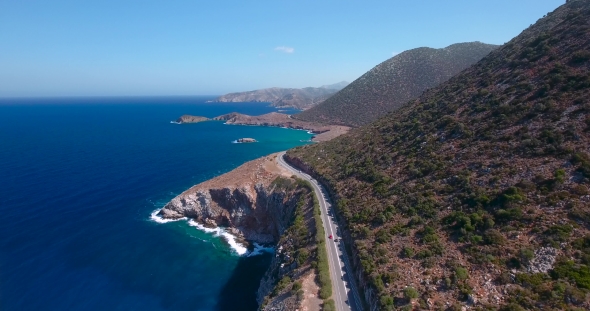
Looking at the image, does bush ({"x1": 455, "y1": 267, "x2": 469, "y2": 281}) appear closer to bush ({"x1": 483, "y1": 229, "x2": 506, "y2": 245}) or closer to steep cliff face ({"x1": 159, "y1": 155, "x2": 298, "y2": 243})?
bush ({"x1": 483, "y1": 229, "x2": 506, "y2": 245})

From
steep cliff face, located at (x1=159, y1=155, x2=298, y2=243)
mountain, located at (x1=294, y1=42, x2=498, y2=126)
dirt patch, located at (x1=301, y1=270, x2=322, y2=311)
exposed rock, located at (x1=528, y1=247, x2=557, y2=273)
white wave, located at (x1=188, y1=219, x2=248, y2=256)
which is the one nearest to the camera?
exposed rock, located at (x1=528, y1=247, x2=557, y2=273)

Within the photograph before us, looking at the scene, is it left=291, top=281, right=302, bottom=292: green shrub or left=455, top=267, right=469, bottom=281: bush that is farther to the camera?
left=291, top=281, right=302, bottom=292: green shrub

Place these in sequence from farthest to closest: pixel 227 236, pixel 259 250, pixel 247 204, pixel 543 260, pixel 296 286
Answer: pixel 247 204 → pixel 227 236 → pixel 259 250 → pixel 296 286 → pixel 543 260

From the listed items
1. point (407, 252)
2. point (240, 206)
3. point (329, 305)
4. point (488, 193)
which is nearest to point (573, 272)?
point (488, 193)

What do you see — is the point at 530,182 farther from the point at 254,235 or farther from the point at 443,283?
the point at 254,235

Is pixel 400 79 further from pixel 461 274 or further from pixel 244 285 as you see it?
pixel 461 274

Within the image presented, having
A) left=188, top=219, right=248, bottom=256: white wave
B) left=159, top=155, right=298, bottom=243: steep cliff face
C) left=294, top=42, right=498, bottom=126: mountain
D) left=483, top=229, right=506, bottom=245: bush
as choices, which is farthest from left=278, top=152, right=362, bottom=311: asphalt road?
left=294, top=42, right=498, bottom=126: mountain
